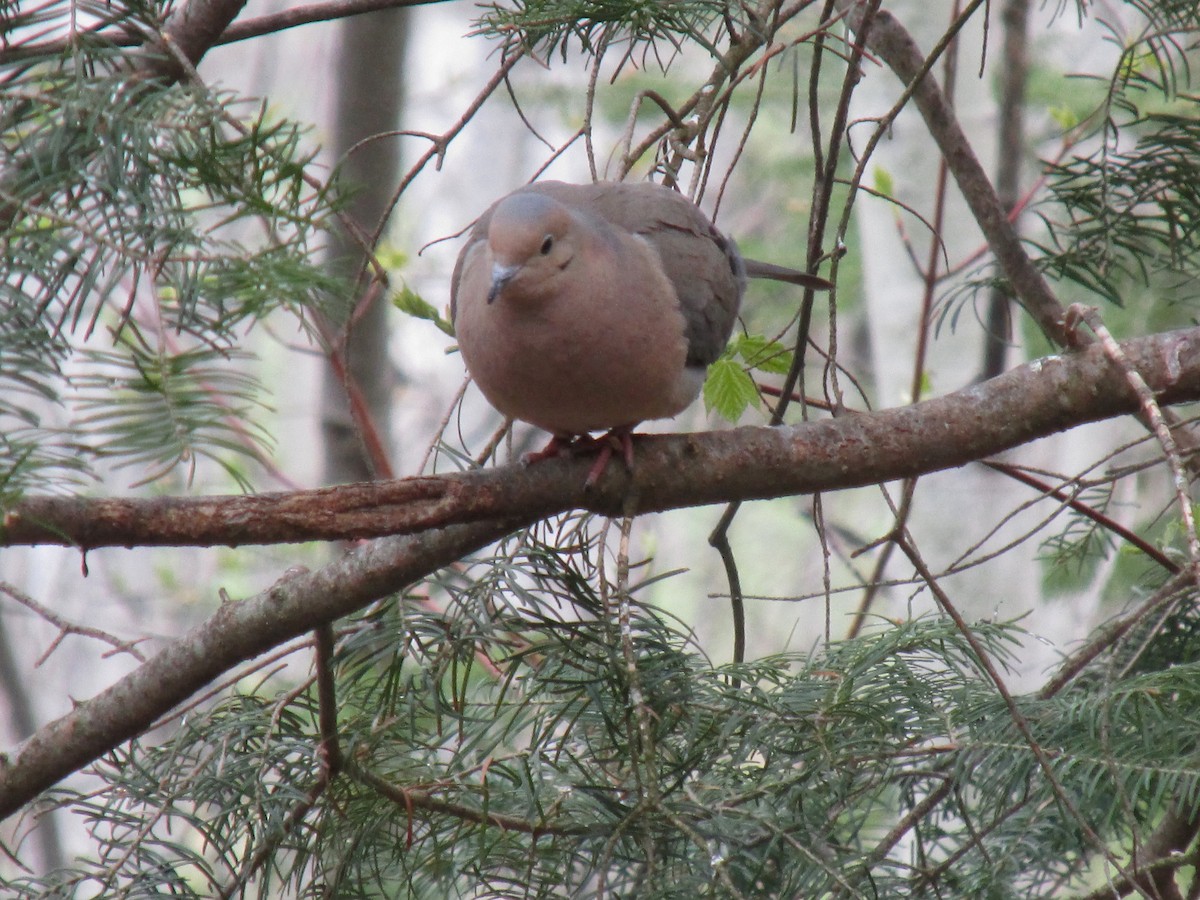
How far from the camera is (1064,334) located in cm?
180

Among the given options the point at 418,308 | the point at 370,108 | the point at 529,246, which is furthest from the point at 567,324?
the point at 370,108

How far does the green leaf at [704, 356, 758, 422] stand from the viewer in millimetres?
2090

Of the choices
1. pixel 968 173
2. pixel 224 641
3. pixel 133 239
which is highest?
pixel 968 173

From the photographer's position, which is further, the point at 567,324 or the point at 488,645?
the point at 567,324

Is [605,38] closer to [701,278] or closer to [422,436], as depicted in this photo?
[701,278]

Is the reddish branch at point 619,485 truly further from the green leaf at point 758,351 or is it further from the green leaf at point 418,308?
the green leaf at point 418,308

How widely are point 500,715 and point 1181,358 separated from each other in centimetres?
120

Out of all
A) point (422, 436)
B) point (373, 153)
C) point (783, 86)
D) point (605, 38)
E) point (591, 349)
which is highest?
point (422, 436)

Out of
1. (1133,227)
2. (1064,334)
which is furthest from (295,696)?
(1133,227)

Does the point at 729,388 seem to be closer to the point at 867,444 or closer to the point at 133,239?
the point at 867,444

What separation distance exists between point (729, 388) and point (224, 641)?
99 cm

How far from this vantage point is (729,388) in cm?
210

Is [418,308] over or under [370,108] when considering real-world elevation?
under

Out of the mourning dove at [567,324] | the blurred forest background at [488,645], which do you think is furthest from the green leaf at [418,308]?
the mourning dove at [567,324]
